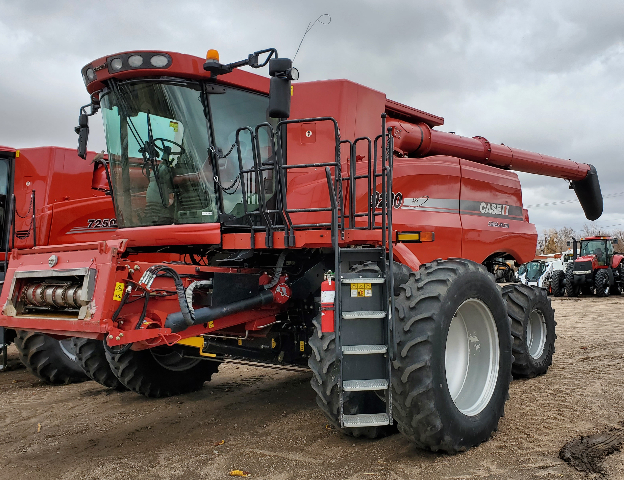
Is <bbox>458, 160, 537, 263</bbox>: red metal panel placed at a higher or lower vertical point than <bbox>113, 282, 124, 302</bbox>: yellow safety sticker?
higher

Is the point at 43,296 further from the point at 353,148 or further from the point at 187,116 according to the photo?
the point at 353,148

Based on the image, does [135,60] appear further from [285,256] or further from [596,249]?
[596,249]

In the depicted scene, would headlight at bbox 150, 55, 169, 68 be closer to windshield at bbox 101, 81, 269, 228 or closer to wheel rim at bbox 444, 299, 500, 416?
windshield at bbox 101, 81, 269, 228

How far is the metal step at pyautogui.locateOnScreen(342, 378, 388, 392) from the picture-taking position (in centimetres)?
336

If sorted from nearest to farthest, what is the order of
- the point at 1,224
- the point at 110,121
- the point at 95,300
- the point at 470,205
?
the point at 95,300
the point at 110,121
the point at 470,205
the point at 1,224

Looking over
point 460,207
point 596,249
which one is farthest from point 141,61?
point 596,249

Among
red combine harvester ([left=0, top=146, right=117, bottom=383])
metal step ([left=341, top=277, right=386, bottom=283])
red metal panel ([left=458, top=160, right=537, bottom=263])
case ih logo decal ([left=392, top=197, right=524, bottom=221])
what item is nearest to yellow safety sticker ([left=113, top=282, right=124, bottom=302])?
metal step ([left=341, top=277, right=386, bottom=283])

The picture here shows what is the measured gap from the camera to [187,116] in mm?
4395

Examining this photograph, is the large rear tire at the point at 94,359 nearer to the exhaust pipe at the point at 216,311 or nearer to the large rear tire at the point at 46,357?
the large rear tire at the point at 46,357

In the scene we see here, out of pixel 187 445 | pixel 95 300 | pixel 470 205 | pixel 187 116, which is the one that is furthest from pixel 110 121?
pixel 470 205

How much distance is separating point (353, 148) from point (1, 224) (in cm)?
594

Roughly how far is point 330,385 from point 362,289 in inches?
24.9

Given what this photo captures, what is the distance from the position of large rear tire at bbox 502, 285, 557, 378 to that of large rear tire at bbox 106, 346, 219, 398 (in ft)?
10.9

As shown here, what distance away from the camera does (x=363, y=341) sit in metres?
3.50
